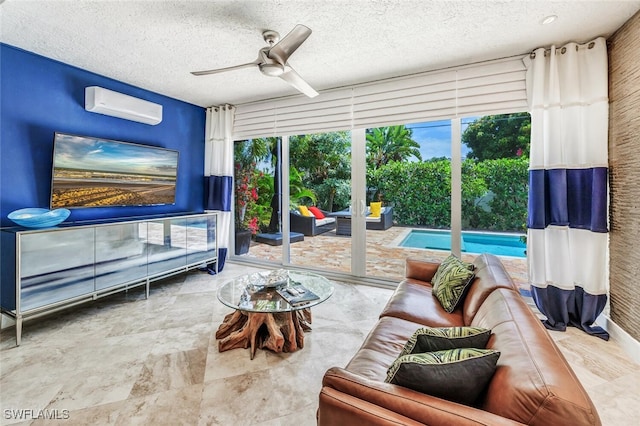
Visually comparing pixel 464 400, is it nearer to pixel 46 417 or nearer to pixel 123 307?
pixel 46 417

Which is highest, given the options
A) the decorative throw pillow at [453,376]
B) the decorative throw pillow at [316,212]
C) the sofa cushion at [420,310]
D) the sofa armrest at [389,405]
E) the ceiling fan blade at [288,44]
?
the ceiling fan blade at [288,44]

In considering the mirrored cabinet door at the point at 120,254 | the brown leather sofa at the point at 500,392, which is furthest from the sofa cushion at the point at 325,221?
the brown leather sofa at the point at 500,392

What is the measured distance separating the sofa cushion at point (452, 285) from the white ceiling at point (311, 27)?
1.86 m

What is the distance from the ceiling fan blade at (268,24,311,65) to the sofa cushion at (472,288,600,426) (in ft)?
6.42

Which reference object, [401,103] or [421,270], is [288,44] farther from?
[421,270]

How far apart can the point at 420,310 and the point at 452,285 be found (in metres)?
0.33

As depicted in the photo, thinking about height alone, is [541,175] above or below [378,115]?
below

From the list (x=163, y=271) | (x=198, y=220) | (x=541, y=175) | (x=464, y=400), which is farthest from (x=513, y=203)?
(x=163, y=271)

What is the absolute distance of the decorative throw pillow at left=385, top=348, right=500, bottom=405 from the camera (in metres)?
0.93

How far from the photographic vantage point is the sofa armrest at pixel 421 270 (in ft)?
8.60

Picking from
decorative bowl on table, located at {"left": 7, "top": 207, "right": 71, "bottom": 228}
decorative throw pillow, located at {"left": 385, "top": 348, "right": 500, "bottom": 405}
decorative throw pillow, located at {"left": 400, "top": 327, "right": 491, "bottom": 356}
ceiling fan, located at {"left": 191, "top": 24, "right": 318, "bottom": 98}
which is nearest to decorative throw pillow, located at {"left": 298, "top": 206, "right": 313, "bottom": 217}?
ceiling fan, located at {"left": 191, "top": 24, "right": 318, "bottom": 98}

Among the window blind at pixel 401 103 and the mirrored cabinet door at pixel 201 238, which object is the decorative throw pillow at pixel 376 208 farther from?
the mirrored cabinet door at pixel 201 238

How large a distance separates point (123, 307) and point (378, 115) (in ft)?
11.3

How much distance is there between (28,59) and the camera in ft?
8.84
